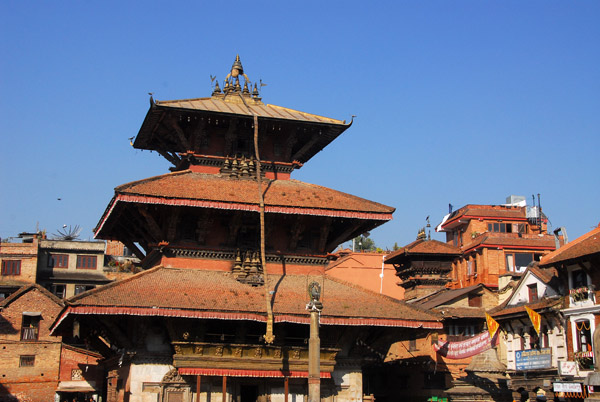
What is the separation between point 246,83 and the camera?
35.1m

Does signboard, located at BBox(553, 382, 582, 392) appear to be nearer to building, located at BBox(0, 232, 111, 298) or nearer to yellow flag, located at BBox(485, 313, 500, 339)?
yellow flag, located at BBox(485, 313, 500, 339)

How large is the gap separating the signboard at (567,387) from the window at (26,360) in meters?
40.7

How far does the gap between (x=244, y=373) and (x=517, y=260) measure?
5798 centimetres

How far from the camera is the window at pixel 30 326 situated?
61.7m

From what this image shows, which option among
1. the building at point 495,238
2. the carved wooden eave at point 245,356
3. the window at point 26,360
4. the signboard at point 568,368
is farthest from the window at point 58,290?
the carved wooden eave at point 245,356

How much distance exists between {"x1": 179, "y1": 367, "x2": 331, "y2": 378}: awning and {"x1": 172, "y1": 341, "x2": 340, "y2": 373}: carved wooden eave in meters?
0.11

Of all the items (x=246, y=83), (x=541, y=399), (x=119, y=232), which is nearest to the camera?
(x=119, y=232)

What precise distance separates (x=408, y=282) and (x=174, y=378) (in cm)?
4060

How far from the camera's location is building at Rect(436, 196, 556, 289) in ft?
256

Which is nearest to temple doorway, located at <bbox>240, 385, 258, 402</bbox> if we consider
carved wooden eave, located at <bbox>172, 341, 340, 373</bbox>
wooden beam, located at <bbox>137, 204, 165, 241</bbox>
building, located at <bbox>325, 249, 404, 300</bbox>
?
carved wooden eave, located at <bbox>172, 341, 340, 373</bbox>

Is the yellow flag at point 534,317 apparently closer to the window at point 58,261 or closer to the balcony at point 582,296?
the balcony at point 582,296

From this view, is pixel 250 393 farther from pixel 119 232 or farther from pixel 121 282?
pixel 119 232

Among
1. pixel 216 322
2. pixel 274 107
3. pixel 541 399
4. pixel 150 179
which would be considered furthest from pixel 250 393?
pixel 541 399

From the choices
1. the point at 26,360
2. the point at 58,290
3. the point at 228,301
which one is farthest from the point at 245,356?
the point at 58,290
